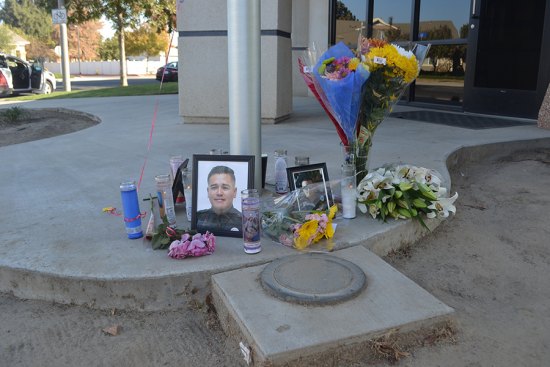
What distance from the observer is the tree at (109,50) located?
60.6 m

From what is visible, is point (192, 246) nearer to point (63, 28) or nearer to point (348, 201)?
point (348, 201)

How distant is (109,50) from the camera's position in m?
61.3

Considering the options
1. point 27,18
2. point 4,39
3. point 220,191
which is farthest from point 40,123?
point 27,18

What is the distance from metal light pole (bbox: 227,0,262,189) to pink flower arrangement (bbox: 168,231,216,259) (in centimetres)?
80

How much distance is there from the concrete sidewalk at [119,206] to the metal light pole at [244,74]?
29.7 inches

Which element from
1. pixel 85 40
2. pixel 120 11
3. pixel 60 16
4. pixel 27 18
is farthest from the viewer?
pixel 27 18

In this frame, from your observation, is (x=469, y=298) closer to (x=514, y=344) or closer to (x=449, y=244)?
(x=514, y=344)

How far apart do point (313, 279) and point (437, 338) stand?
660mm

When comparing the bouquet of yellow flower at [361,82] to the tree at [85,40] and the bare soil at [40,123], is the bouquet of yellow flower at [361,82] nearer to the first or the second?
the bare soil at [40,123]

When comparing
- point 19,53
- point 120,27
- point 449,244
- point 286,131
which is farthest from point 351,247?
point 19,53

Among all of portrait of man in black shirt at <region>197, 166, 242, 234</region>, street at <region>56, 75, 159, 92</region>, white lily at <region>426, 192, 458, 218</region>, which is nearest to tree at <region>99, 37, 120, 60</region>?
street at <region>56, 75, 159, 92</region>

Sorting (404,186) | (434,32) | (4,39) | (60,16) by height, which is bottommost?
(404,186)

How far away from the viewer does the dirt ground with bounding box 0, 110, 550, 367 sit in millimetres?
2211

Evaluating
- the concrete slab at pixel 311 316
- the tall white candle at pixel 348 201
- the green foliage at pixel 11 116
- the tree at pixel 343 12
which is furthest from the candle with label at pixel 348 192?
the tree at pixel 343 12
